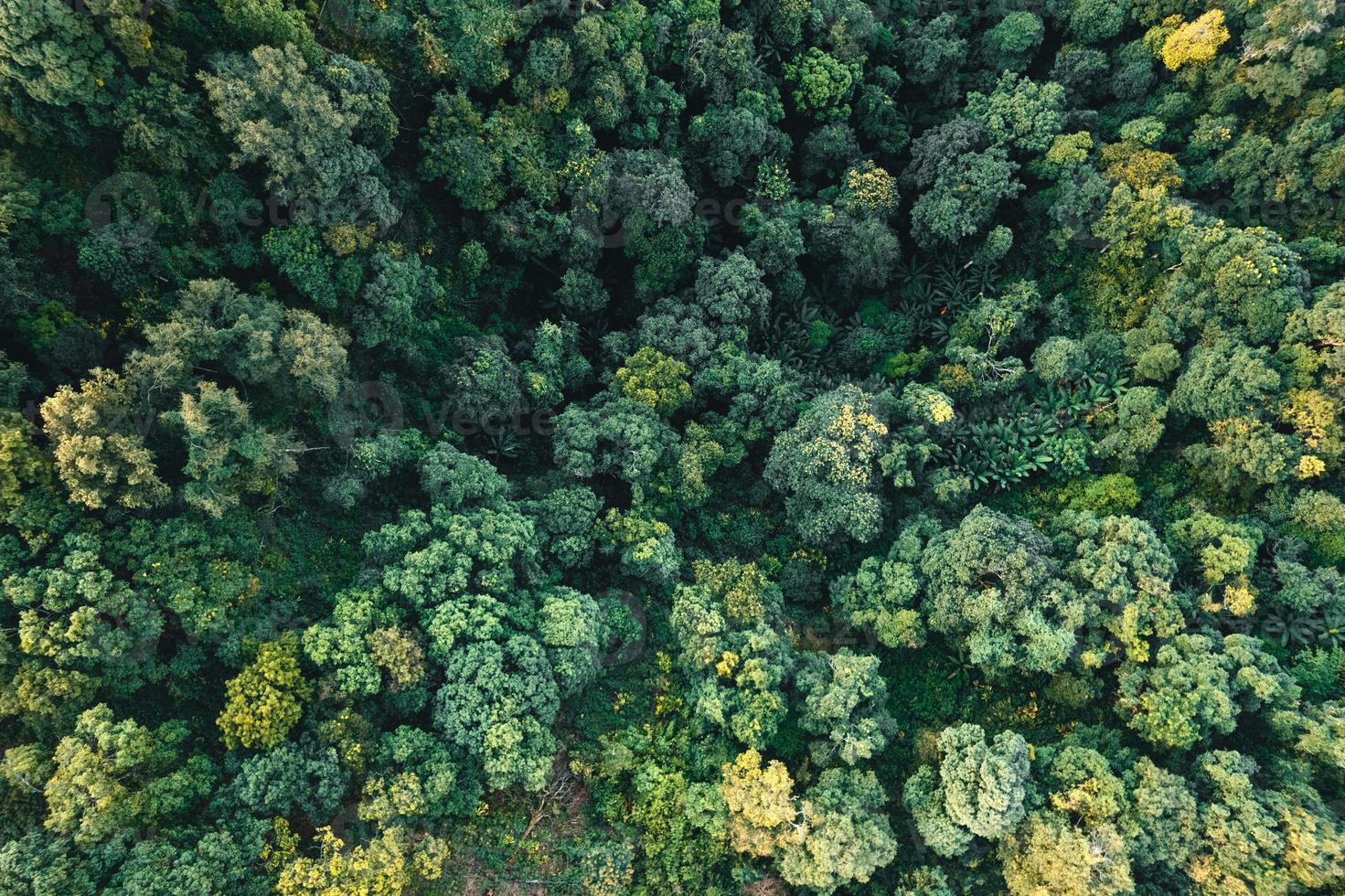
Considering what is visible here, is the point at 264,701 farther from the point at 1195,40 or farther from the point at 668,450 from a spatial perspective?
the point at 1195,40

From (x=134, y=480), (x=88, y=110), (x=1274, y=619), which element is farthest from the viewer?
(x=1274, y=619)

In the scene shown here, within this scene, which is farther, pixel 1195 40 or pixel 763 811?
pixel 1195 40

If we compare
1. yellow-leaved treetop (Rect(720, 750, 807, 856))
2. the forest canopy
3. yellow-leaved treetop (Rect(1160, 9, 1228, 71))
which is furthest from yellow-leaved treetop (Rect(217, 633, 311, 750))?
yellow-leaved treetop (Rect(1160, 9, 1228, 71))

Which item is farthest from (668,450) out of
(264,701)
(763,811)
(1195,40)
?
(1195,40)

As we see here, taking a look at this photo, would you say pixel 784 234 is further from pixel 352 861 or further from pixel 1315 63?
pixel 352 861

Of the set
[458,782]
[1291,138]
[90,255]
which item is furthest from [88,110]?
[1291,138]

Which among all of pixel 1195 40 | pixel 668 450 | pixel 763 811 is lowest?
pixel 763 811

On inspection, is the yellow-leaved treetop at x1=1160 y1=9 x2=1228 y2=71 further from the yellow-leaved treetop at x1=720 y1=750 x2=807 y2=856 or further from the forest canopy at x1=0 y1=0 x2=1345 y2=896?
the yellow-leaved treetop at x1=720 y1=750 x2=807 y2=856

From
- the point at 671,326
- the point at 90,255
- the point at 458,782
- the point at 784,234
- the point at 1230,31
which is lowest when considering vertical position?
the point at 458,782
